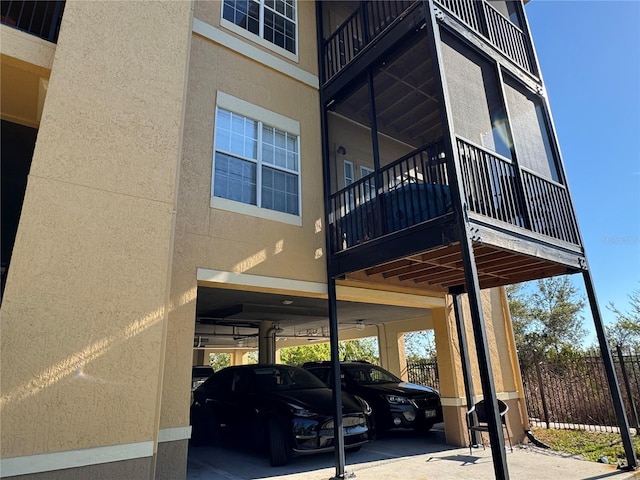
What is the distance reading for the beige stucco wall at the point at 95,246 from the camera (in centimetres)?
345

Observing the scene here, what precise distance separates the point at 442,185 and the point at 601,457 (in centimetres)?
558

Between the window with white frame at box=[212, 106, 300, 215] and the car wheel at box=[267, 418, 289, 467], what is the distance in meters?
3.54

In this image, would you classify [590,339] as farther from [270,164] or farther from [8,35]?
[8,35]

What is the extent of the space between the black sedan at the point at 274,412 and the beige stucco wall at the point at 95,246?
287 cm

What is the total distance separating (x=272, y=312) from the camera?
31.9 ft

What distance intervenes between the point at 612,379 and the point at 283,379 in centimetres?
531

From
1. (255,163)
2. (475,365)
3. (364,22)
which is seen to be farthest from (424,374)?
(364,22)

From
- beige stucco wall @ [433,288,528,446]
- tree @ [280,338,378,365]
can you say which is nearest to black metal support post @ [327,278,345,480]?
beige stucco wall @ [433,288,528,446]

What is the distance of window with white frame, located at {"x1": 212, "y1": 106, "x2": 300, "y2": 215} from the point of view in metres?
6.37

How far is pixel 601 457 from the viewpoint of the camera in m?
6.70

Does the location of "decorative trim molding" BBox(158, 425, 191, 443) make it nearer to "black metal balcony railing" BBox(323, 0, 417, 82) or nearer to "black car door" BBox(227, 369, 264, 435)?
"black car door" BBox(227, 369, 264, 435)

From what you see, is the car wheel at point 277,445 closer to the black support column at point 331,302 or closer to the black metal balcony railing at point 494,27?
the black support column at point 331,302

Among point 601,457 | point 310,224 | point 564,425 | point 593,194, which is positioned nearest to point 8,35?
point 310,224

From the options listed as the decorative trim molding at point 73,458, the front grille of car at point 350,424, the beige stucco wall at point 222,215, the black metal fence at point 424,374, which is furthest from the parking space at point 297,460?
the black metal fence at point 424,374
